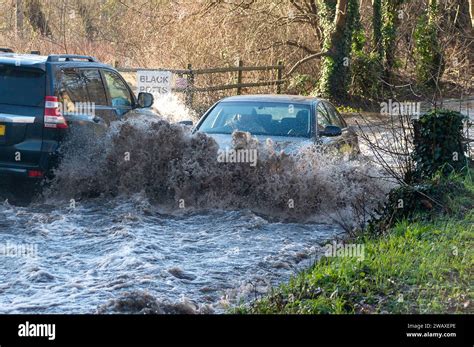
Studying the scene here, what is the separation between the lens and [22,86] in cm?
1187

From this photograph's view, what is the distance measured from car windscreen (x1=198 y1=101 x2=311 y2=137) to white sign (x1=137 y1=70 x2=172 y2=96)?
11.2m

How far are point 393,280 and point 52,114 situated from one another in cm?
571

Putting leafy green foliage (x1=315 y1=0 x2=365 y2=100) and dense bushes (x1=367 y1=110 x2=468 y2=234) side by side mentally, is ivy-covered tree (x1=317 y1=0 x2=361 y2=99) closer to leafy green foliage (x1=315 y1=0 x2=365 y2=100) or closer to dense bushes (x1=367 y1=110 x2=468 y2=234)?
leafy green foliage (x1=315 y1=0 x2=365 y2=100)

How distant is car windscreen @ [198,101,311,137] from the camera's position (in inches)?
514

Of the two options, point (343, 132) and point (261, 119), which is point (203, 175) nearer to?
point (261, 119)

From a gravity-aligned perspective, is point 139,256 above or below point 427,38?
below

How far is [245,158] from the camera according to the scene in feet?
40.4

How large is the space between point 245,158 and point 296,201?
91 centimetres

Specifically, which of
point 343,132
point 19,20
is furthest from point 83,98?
point 19,20

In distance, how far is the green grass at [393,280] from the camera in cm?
713

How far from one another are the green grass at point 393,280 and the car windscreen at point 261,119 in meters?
4.02

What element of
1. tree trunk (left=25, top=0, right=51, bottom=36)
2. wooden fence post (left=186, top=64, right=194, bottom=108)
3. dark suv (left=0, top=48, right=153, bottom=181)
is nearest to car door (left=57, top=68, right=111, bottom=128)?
dark suv (left=0, top=48, right=153, bottom=181)
